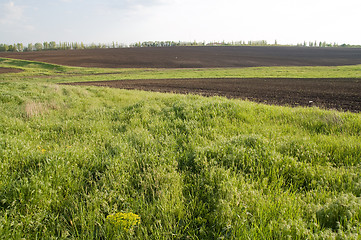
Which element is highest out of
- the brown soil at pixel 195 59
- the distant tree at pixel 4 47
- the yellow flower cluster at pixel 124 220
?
the distant tree at pixel 4 47

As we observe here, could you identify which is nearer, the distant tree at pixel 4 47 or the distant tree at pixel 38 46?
the distant tree at pixel 4 47

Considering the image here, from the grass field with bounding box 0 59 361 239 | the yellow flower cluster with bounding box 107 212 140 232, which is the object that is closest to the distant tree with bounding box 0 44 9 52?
the grass field with bounding box 0 59 361 239

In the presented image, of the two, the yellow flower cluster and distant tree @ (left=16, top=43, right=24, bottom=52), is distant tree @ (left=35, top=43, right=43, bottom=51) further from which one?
the yellow flower cluster

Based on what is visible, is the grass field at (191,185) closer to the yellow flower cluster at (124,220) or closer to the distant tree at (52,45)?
the yellow flower cluster at (124,220)

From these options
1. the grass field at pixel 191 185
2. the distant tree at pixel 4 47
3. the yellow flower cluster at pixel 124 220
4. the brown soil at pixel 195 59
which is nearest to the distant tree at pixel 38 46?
the distant tree at pixel 4 47

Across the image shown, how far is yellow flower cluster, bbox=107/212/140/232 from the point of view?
2.62 m

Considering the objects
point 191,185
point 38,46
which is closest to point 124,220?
point 191,185

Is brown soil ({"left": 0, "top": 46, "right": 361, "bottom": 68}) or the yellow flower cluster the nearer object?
the yellow flower cluster

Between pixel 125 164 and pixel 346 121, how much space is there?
6280 mm

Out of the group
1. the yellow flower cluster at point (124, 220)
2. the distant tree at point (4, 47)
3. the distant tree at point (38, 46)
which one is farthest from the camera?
the distant tree at point (38, 46)

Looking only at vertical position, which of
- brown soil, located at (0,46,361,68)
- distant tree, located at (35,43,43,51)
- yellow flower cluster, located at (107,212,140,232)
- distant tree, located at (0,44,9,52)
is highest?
distant tree, located at (35,43,43,51)

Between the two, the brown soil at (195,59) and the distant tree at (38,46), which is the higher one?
the distant tree at (38,46)

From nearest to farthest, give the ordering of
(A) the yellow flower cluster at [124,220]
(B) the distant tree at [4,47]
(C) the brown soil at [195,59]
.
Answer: (A) the yellow flower cluster at [124,220] → (C) the brown soil at [195,59] → (B) the distant tree at [4,47]

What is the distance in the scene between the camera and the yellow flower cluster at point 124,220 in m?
2.62
